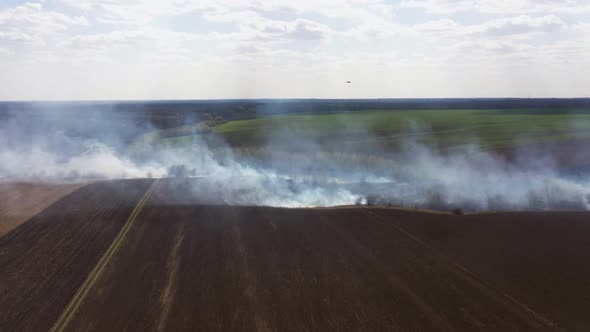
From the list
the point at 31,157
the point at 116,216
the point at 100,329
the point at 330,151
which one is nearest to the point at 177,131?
the point at 31,157

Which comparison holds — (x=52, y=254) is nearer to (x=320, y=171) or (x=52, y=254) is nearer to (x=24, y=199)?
(x=24, y=199)

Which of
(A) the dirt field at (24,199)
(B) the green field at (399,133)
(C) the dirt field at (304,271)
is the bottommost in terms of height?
(C) the dirt field at (304,271)

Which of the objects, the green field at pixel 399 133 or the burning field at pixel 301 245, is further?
the green field at pixel 399 133

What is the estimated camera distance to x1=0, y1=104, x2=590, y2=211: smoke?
4066cm

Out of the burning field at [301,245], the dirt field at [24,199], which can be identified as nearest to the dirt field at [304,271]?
the burning field at [301,245]

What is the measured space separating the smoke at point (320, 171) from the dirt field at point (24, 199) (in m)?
5.76

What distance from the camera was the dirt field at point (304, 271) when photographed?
18.0 m

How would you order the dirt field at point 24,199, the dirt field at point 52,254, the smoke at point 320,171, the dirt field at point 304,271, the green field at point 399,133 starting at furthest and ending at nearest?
the green field at point 399,133
the smoke at point 320,171
the dirt field at point 24,199
the dirt field at point 52,254
the dirt field at point 304,271

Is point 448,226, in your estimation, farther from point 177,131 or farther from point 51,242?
point 177,131

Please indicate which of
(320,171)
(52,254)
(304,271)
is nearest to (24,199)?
(52,254)

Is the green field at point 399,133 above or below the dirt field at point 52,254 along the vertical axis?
above

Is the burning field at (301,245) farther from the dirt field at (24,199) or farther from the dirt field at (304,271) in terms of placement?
the dirt field at (24,199)

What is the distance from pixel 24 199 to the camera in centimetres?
4012

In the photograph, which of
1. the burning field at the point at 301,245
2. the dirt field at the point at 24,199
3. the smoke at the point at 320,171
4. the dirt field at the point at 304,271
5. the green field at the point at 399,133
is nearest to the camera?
the dirt field at the point at 304,271
